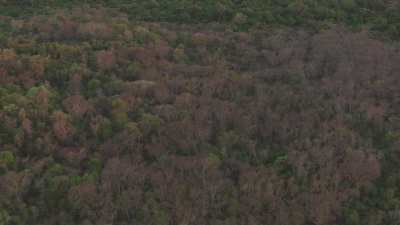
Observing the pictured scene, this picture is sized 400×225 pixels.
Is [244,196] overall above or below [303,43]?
below

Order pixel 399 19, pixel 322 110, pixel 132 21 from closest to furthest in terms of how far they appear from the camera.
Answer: pixel 322 110 < pixel 132 21 < pixel 399 19

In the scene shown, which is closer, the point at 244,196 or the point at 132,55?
the point at 244,196

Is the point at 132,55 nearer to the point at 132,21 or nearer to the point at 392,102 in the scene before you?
the point at 132,21

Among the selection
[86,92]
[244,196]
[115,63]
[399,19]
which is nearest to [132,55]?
[115,63]

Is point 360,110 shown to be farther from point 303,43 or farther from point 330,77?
point 303,43

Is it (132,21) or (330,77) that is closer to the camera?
(330,77)

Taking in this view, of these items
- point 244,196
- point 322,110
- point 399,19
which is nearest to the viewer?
point 244,196

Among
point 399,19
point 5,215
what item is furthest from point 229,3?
point 5,215
